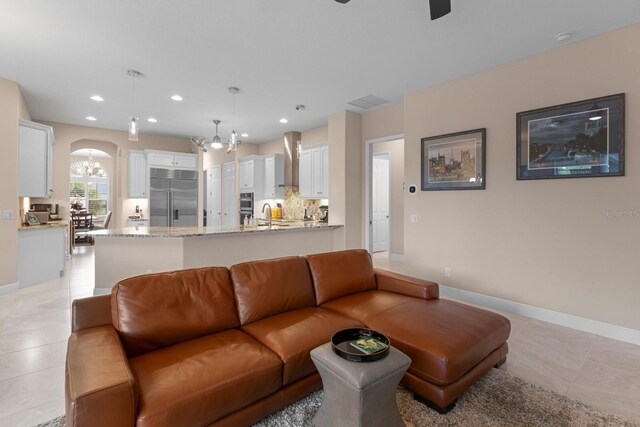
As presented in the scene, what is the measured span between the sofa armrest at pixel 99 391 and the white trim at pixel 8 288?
14.1 feet

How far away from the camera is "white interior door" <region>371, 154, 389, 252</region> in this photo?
7.57m

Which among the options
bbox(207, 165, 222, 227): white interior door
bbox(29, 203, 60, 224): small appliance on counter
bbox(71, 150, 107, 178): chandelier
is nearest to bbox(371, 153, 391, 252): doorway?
bbox(207, 165, 222, 227): white interior door

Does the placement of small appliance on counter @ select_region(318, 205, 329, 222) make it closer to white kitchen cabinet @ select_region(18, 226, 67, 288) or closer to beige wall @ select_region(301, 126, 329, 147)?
beige wall @ select_region(301, 126, 329, 147)

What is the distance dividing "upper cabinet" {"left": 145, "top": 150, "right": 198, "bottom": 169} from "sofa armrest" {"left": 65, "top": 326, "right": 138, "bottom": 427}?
6842 mm

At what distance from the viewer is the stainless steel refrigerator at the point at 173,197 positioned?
7.54 m

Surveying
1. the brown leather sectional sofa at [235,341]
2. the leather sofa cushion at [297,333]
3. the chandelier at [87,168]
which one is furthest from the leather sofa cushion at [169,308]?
the chandelier at [87,168]

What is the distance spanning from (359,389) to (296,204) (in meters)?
6.25

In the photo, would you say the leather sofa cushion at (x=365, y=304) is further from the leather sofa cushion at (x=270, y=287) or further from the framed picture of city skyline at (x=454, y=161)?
the framed picture of city skyline at (x=454, y=161)

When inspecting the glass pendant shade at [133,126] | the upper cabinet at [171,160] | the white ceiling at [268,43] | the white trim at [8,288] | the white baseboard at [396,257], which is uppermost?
the white ceiling at [268,43]

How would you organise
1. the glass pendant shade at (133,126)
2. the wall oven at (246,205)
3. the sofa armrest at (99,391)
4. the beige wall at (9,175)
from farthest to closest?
the wall oven at (246,205) → the beige wall at (9,175) → the glass pendant shade at (133,126) → the sofa armrest at (99,391)

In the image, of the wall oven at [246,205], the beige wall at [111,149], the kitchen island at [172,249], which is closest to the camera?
the kitchen island at [172,249]

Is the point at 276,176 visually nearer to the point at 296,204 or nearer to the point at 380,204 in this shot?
the point at 296,204

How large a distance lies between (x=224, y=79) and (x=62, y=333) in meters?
3.49

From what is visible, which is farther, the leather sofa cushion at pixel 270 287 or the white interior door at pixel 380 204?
the white interior door at pixel 380 204
